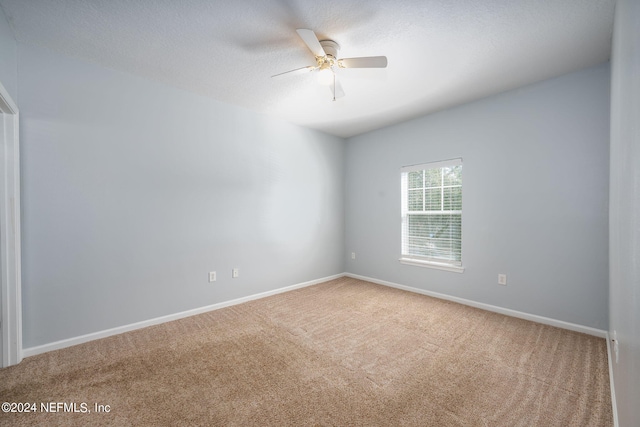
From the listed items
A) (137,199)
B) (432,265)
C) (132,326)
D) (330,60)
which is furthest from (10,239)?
(432,265)

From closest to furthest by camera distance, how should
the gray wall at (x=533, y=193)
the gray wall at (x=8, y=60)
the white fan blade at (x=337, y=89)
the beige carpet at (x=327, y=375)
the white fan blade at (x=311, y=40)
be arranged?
the beige carpet at (x=327, y=375), the white fan blade at (x=311, y=40), the gray wall at (x=8, y=60), the gray wall at (x=533, y=193), the white fan blade at (x=337, y=89)

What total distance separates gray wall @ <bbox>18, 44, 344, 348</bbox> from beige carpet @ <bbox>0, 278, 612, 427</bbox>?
17.7 inches

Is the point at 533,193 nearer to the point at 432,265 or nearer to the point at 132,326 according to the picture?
the point at 432,265

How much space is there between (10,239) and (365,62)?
3.19m

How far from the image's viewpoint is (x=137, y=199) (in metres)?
2.70

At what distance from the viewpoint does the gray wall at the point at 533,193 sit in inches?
97.6

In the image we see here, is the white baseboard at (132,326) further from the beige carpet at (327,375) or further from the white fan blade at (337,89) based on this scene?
the white fan blade at (337,89)

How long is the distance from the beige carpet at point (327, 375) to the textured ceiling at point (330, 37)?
2.64m

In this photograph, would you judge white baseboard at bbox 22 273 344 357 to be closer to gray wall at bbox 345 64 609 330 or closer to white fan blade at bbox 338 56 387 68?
gray wall at bbox 345 64 609 330

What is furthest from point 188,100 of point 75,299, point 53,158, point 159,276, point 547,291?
point 547,291

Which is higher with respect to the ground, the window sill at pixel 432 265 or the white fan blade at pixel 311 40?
the white fan blade at pixel 311 40

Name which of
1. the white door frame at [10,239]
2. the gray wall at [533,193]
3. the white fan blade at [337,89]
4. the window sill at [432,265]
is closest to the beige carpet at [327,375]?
the white door frame at [10,239]

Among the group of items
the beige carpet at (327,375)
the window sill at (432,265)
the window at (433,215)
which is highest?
the window at (433,215)

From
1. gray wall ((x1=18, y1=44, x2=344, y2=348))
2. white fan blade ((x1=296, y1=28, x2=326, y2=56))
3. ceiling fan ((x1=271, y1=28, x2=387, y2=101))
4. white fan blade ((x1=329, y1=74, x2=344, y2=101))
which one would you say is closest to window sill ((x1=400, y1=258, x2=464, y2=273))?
gray wall ((x1=18, y1=44, x2=344, y2=348))
